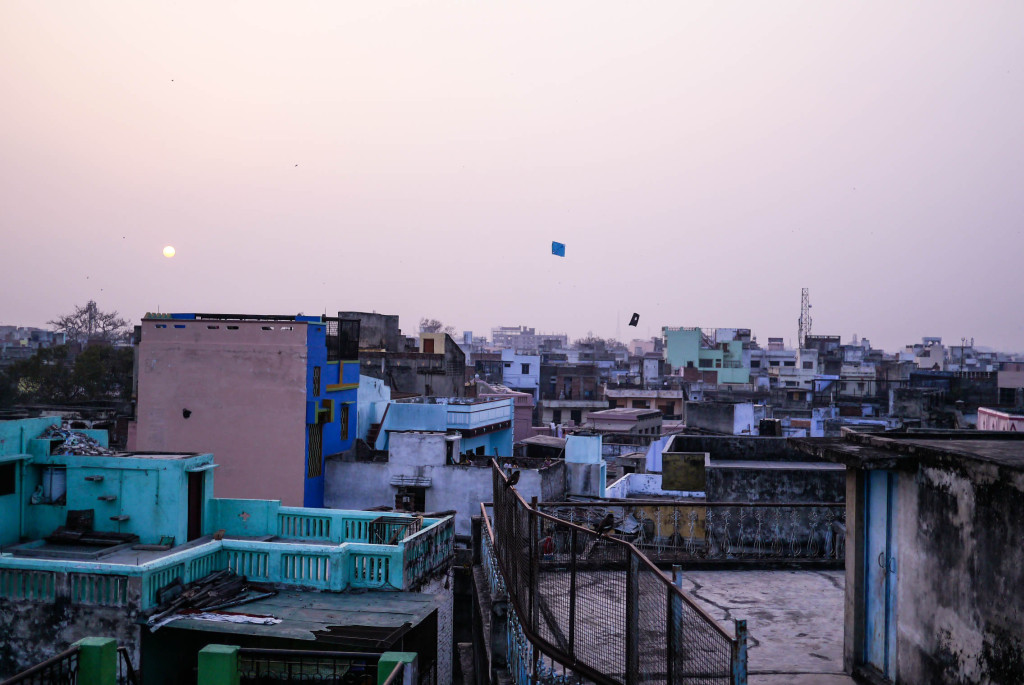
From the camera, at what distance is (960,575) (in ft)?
16.8

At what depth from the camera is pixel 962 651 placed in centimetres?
508

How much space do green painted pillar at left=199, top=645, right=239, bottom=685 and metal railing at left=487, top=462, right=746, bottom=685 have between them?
4.24 metres

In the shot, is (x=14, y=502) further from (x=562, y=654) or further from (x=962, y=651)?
(x=962, y=651)

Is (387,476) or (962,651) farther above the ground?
(962,651)

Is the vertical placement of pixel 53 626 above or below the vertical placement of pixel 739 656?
below

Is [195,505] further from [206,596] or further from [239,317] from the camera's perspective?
[239,317]

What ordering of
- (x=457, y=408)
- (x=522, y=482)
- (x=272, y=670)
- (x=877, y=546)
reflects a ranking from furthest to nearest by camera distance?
(x=457, y=408) → (x=522, y=482) → (x=272, y=670) → (x=877, y=546)

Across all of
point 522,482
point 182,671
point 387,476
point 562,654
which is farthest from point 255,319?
point 562,654

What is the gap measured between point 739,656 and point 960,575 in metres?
2.37

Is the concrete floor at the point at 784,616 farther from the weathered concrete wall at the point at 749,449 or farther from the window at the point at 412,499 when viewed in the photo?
the window at the point at 412,499

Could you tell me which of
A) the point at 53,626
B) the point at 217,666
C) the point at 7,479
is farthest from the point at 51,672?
the point at 7,479

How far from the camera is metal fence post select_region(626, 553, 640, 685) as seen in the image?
16.5 feet

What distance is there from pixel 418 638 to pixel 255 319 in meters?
17.2

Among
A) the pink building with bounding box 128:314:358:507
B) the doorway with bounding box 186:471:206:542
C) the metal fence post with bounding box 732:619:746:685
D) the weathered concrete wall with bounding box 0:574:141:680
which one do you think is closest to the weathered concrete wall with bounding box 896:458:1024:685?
the metal fence post with bounding box 732:619:746:685
